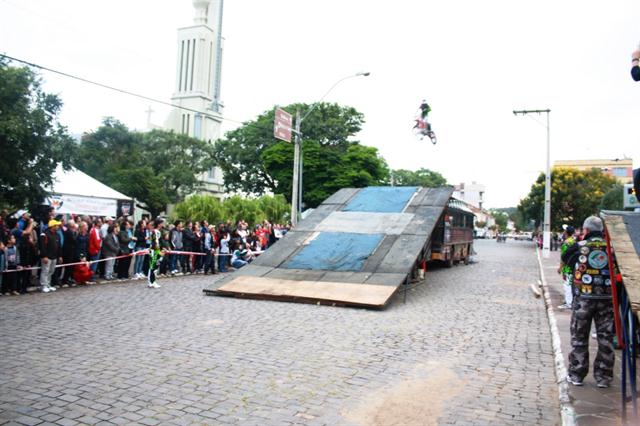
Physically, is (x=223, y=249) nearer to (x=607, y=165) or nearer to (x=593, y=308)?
(x=593, y=308)

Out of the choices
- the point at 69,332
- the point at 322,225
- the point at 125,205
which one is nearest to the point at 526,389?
the point at 69,332

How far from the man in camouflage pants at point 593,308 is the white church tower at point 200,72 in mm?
64202

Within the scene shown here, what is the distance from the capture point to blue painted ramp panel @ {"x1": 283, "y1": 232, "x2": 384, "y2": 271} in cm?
1255

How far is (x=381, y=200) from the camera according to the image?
54.6 ft

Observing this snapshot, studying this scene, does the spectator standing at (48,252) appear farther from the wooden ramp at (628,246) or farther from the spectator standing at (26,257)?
the wooden ramp at (628,246)

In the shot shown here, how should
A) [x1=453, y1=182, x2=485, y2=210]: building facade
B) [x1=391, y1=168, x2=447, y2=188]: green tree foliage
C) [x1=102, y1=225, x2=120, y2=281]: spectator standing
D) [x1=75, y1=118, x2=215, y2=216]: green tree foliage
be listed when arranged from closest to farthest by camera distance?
1. [x1=102, y1=225, x2=120, y2=281]: spectator standing
2. [x1=75, y1=118, x2=215, y2=216]: green tree foliage
3. [x1=391, y1=168, x2=447, y2=188]: green tree foliage
4. [x1=453, y1=182, x2=485, y2=210]: building facade

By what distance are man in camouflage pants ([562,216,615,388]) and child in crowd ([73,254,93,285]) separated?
38.4 ft

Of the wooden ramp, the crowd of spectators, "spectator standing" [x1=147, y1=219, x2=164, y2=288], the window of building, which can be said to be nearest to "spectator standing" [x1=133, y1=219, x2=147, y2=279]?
the crowd of spectators

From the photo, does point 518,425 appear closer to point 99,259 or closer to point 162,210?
point 99,259

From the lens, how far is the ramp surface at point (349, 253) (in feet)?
36.2

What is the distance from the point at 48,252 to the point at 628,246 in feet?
38.5

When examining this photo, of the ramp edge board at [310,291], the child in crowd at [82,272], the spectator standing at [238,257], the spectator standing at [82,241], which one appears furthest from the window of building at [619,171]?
the child in crowd at [82,272]

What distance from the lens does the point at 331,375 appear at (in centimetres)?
568

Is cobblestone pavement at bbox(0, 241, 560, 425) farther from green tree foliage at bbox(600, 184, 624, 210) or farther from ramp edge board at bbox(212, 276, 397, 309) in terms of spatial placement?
green tree foliage at bbox(600, 184, 624, 210)
